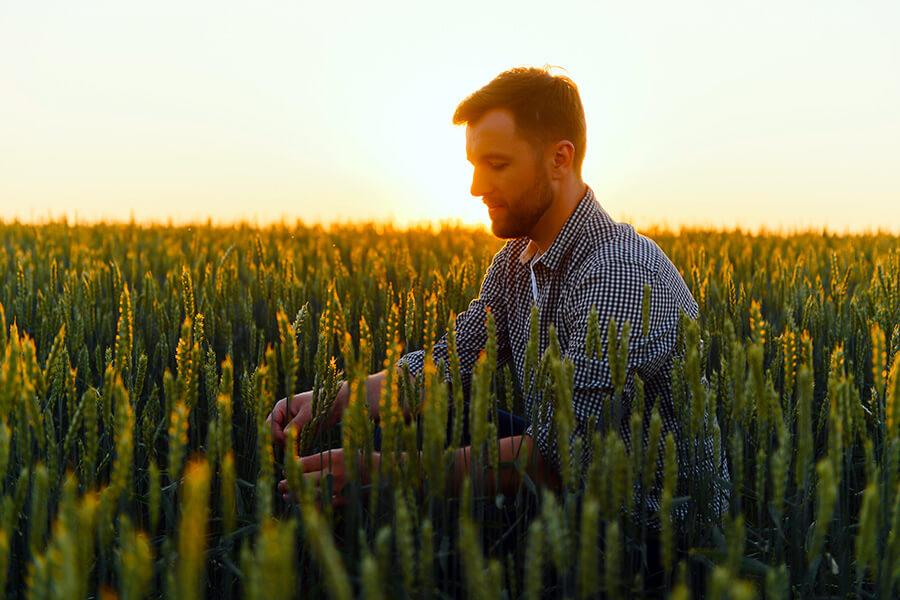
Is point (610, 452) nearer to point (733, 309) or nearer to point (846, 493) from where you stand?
point (846, 493)

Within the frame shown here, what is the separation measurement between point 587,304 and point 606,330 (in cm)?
12

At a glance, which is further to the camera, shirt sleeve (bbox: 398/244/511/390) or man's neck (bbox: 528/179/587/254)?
shirt sleeve (bbox: 398/244/511/390)

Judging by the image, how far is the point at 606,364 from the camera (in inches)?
65.2

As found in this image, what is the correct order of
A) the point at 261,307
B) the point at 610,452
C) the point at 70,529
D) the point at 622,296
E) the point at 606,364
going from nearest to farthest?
1. the point at 70,529
2. the point at 610,452
3. the point at 606,364
4. the point at 622,296
5. the point at 261,307

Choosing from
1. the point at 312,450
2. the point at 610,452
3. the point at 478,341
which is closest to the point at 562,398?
the point at 610,452

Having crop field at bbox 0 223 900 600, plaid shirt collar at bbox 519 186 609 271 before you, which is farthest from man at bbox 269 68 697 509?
crop field at bbox 0 223 900 600

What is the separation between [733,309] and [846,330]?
594 millimetres

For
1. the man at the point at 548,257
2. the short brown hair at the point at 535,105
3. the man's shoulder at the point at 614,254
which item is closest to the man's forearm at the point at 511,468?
the man at the point at 548,257

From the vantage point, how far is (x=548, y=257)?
2189mm

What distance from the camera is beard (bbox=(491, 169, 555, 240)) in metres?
2.27

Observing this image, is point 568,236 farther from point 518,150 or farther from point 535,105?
point 535,105

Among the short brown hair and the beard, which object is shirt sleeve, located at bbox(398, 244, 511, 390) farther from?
the short brown hair

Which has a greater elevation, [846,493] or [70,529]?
[70,529]

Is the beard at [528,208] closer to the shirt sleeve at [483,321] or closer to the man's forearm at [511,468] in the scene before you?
the shirt sleeve at [483,321]
